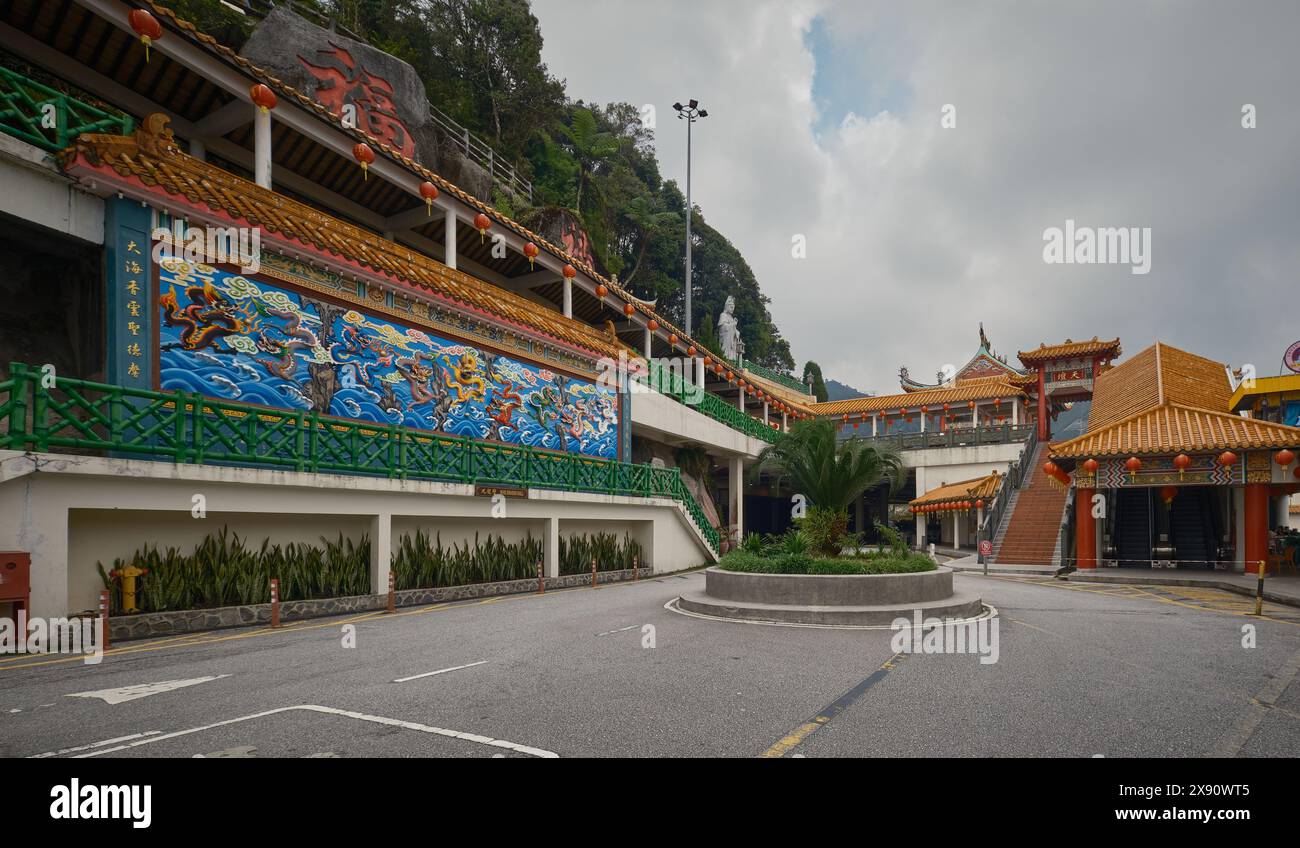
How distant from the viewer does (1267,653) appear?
8508 mm

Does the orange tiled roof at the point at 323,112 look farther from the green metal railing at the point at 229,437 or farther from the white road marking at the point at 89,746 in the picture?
the white road marking at the point at 89,746

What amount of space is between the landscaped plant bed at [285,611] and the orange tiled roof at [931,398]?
103ft

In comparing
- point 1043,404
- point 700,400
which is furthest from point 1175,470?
point 700,400

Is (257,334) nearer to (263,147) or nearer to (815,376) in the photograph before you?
(263,147)

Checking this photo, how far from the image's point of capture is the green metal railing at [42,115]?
375 inches

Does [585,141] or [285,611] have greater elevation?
[585,141]

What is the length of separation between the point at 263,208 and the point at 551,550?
361 inches

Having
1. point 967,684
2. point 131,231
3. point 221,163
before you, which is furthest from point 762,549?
point 221,163

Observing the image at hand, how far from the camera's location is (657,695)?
20.0ft

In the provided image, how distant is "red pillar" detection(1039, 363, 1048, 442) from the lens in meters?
31.1

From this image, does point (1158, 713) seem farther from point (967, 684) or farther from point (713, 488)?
point (713, 488)

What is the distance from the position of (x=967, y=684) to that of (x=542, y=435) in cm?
1341

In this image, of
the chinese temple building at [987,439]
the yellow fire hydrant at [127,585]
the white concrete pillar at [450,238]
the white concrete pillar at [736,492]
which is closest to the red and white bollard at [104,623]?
the yellow fire hydrant at [127,585]

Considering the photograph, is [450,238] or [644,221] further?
[644,221]
